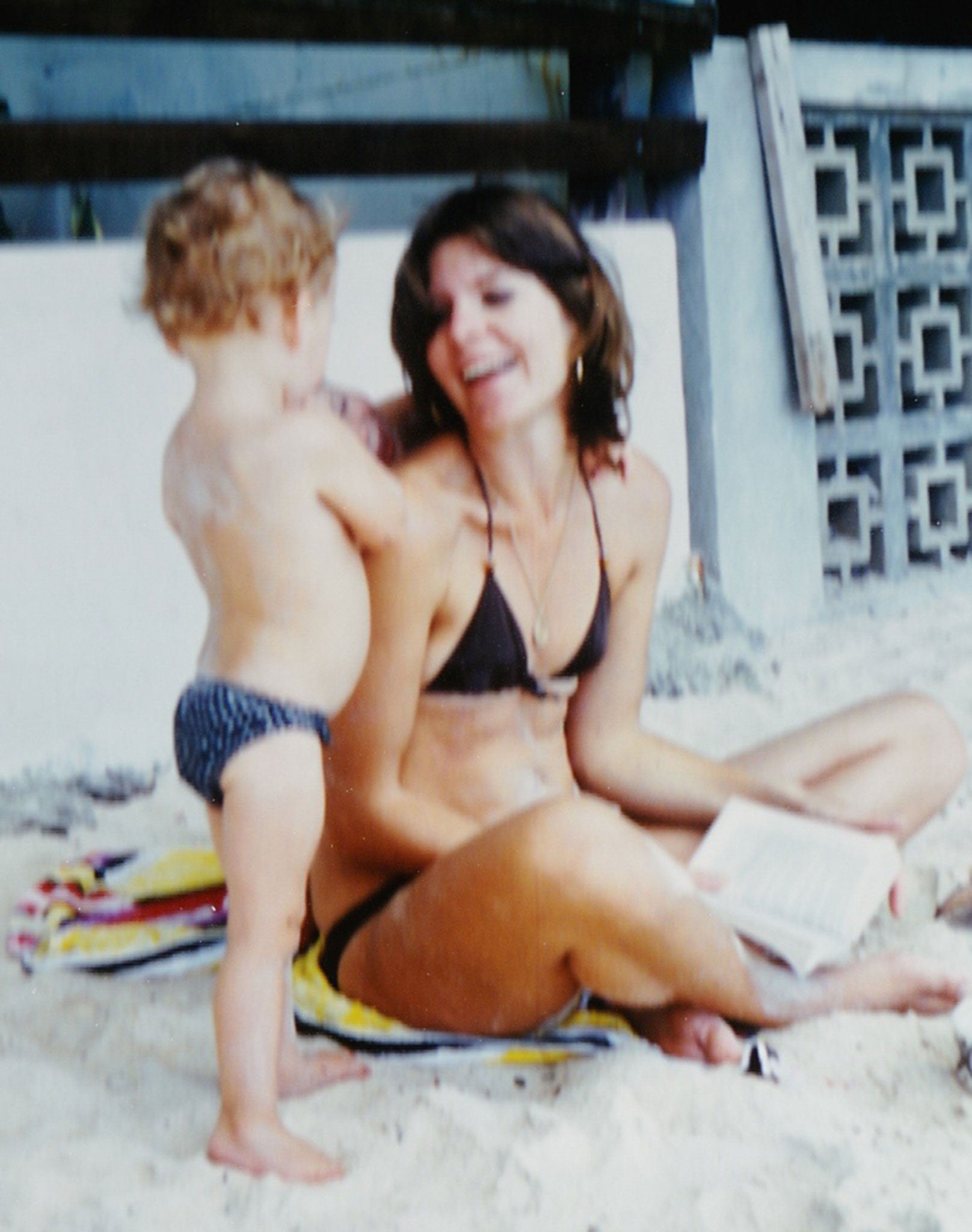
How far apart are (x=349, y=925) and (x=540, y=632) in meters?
0.40

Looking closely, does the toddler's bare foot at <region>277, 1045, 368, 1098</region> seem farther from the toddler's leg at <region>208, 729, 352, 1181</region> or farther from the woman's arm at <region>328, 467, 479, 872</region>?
the woman's arm at <region>328, 467, 479, 872</region>

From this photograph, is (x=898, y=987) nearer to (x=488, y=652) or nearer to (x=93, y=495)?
(x=488, y=652)

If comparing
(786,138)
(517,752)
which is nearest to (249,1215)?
(517,752)

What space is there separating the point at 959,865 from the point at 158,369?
4.04 feet

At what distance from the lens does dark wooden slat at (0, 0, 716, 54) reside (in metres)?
1.33

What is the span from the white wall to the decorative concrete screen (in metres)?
0.72

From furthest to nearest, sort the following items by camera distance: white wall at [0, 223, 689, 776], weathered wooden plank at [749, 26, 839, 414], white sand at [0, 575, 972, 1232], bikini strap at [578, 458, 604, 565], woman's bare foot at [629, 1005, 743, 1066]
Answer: weathered wooden plank at [749, 26, 839, 414] < bikini strap at [578, 458, 604, 565] < woman's bare foot at [629, 1005, 743, 1066] < white wall at [0, 223, 689, 776] < white sand at [0, 575, 972, 1232]

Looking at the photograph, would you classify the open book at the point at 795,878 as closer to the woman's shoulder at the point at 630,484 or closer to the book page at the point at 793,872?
the book page at the point at 793,872

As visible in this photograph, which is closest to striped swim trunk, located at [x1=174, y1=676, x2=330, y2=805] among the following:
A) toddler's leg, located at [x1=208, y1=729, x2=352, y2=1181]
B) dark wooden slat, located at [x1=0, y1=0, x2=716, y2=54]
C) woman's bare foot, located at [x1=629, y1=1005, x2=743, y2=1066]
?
toddler's leg, located at [x1=208, y1=729, x2=352, y2=1181]

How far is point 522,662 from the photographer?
1.57 m

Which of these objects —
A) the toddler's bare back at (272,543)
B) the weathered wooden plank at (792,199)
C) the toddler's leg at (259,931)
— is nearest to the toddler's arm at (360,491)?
the toddler's bare back at (272,543)

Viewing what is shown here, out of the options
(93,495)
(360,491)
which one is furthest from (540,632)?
(93,495)

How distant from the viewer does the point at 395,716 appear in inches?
59.1

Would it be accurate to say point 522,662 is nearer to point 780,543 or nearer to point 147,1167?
point 780,543
